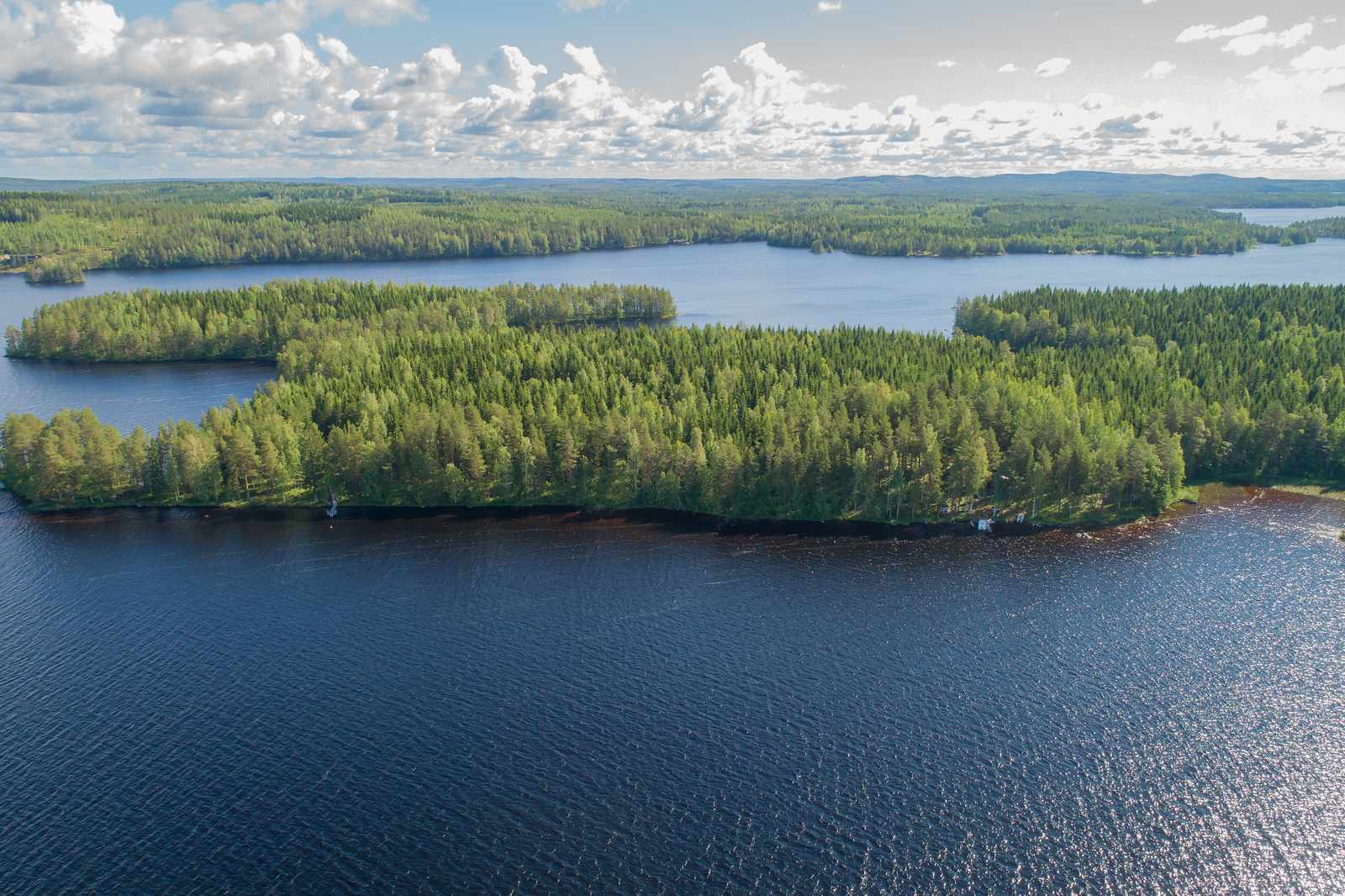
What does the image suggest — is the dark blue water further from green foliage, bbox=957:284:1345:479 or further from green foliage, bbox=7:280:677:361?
green foliage, bbox=7:280:677:361

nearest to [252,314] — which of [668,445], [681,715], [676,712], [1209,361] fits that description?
[668,445]

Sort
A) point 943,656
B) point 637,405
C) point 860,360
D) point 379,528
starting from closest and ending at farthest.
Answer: point 943,656 < point 379,528 < point 637,405 < point 860,360

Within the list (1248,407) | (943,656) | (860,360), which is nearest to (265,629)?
(943,656)

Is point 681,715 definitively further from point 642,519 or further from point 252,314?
point 252,314

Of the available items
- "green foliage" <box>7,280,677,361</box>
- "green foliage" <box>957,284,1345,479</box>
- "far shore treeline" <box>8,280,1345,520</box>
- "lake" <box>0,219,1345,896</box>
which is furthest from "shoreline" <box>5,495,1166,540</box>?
"green foliage" <box>7,280,677,361</box>

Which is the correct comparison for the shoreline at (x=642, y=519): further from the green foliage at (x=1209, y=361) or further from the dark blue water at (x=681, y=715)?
the green foliage at (x=1209, y=361)

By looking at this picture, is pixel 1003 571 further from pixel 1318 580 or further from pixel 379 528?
pixel 379 528
